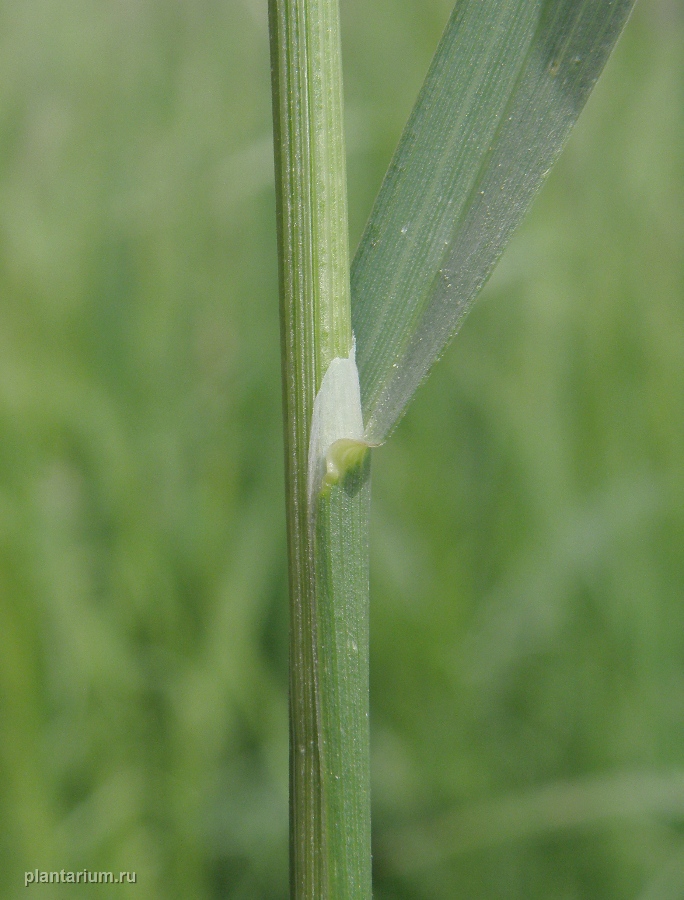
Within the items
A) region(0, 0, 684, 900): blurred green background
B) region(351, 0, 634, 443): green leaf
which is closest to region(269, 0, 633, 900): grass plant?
region(351, 0, 634, 443): green leaf

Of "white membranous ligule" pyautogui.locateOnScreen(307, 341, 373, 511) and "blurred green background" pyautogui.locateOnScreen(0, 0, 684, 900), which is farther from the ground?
"white membranous ligule" pyautogui.locateOnScreen(307, 341, 373, 511)

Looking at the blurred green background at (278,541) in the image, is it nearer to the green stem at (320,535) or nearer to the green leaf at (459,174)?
the green stem at (320,535)

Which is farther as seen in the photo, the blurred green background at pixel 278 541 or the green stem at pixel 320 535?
the blurred green background at pixel 278 541

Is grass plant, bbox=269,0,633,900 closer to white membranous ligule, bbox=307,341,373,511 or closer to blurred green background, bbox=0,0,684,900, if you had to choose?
white membranous ligule, bbox=307,341,373,511

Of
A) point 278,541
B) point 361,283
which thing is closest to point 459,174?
point 361,283

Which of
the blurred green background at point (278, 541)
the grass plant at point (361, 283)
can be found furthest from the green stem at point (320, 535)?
the blurred green background at point (278, 541)

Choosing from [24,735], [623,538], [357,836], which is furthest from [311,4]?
[623,538]

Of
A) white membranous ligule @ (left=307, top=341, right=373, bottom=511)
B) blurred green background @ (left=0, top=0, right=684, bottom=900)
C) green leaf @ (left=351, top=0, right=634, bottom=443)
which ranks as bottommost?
blurred green background @ (left=0, top=0, right=684, bottom=900)
